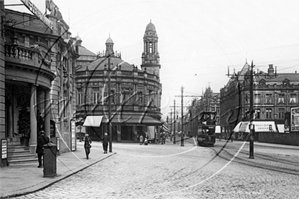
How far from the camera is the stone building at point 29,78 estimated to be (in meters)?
20.7

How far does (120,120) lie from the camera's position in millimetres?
63406

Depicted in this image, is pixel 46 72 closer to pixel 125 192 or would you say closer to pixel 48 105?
pixel 48 105

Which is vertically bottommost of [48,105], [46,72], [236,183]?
[236,183]

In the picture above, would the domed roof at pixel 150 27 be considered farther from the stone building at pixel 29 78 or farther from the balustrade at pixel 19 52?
the balustrade at pixel 19 52

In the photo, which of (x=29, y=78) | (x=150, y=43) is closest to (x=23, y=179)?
(x=150, y=43)

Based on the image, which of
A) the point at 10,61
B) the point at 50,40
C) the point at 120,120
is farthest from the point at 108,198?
the point at 120,120

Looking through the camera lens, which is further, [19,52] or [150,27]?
[19,52]

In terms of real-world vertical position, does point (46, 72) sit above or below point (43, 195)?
above

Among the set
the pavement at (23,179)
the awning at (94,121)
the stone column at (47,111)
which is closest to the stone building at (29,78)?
the stone column at (47,111)

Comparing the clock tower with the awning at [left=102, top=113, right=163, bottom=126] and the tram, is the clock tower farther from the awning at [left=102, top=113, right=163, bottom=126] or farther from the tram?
the awning at [left=102, top=113, right=163, bottom=126]

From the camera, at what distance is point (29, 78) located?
867 inches

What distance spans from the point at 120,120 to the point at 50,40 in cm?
3624

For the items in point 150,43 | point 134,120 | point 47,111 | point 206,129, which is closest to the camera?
point 150,43

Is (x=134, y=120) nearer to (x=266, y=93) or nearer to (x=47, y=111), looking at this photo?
(x=47, y=111)
